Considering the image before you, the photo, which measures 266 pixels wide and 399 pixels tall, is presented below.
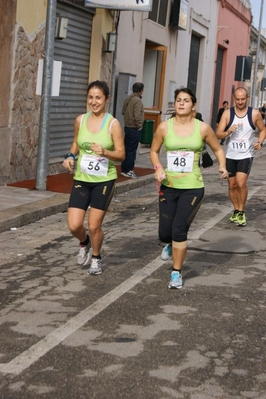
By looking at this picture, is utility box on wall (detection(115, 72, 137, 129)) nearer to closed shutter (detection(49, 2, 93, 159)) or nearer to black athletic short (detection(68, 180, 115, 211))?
closed shutter (detection(49, 2, 93, 159))

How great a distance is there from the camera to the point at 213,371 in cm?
512

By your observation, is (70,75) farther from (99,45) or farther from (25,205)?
(25,205)

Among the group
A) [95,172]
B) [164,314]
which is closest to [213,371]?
[164,314]

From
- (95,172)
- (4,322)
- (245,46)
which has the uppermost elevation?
(245,46)

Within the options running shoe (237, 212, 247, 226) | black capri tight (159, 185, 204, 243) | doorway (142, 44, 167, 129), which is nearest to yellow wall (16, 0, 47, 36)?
running shoe (237, 212, 247, 226)

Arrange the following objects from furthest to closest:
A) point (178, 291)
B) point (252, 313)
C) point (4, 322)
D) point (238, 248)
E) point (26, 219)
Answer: point (26, 219) → point (238, 248) → point (178, 291) → point (252, 313) → point (4, 322)

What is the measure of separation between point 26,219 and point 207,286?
13.1 ft

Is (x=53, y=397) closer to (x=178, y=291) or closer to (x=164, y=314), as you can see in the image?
(x=164, y=314)

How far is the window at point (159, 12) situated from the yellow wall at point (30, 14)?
8.42 metres

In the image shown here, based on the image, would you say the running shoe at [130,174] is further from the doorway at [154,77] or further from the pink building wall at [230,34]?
the pink building wall at [230,34]

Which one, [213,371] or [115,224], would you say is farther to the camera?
[115,224]

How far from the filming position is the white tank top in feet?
36.6

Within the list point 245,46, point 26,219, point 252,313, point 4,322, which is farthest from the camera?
point 245,46

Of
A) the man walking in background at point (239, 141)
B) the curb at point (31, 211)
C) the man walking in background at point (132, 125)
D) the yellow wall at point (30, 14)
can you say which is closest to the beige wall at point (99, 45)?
the man walking in background at point (132, 125)
